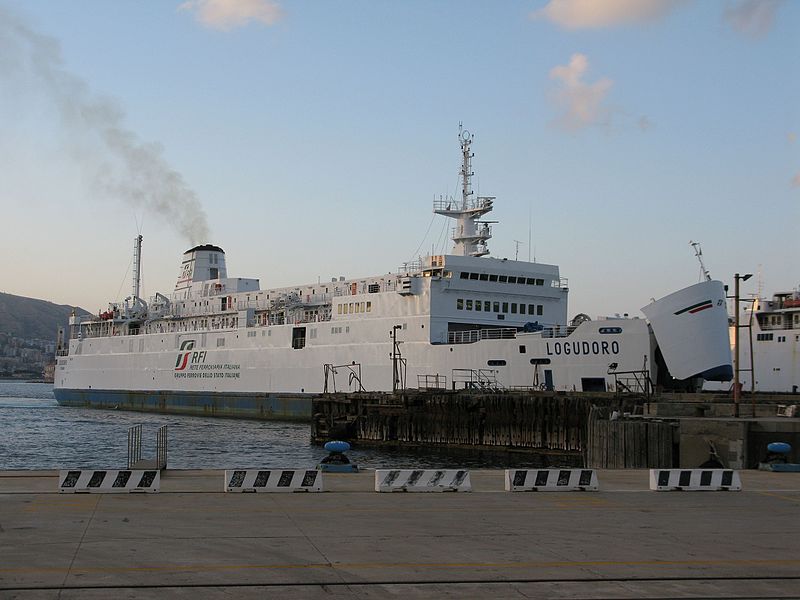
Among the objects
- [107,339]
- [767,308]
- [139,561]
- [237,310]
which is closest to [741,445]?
[139,561]

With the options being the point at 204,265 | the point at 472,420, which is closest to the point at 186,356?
the point at 204,265

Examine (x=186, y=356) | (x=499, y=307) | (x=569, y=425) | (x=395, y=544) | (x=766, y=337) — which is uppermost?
(x=499, y=307)

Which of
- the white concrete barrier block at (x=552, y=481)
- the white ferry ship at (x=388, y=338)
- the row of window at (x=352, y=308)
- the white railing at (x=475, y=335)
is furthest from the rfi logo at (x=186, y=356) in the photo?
the white concrete barrier block at (x=552, y=481)

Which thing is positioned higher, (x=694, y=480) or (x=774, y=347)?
(x=774, y=347)

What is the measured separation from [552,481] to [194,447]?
934 inches

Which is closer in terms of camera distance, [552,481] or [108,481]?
[108,481]

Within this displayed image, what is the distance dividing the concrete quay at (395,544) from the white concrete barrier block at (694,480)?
0.33 m

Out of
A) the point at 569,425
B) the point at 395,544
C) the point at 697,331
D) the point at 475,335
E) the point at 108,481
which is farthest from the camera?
the point at 475,335

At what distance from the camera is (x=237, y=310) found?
2463 inches

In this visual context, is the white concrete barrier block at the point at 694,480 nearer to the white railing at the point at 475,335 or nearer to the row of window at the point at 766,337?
the white railing at the point at 475,335

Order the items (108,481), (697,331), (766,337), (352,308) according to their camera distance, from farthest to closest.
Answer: (766,337) < (352,308) < (697,331) < (108,481)

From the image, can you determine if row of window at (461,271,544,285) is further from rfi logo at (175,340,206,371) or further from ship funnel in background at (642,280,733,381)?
rfi logo at (175,340,206,371)

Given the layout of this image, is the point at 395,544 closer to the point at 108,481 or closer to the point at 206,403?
the point at 108,481

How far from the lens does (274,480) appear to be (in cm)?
1784
